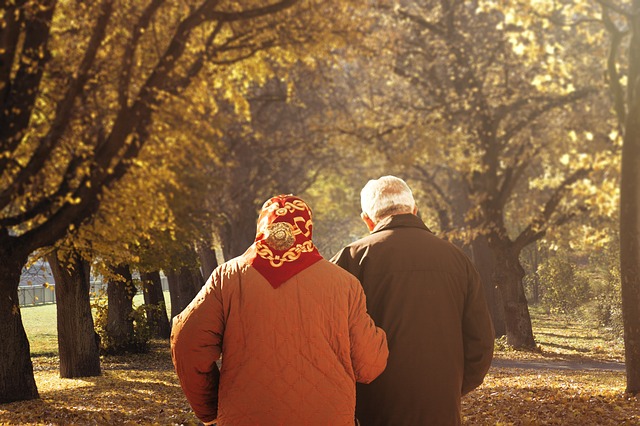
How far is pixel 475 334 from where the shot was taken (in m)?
4.95

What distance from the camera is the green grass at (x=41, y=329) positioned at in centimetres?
3394

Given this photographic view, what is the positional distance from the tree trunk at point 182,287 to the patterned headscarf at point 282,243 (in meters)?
27.3

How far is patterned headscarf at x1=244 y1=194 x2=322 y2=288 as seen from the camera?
4.04 metres

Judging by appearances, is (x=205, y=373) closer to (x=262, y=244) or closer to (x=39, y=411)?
(x=262, y=244)

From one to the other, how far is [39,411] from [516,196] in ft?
76.0

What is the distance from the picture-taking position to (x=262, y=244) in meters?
4.09

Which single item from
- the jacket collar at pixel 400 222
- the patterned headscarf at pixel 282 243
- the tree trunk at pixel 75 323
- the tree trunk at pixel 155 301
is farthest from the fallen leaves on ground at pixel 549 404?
the tree trunk at pixel 155 301

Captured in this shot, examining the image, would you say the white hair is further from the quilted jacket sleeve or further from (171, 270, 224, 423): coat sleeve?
(171, 270, 224, 423): coat sleeve

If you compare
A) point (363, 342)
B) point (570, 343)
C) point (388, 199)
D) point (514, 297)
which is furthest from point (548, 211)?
point (363, 342)

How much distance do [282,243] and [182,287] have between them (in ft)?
91.8

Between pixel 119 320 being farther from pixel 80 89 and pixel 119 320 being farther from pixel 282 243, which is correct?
pixel 282 243

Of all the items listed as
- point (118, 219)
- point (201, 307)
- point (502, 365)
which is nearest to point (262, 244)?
point (201, 307)

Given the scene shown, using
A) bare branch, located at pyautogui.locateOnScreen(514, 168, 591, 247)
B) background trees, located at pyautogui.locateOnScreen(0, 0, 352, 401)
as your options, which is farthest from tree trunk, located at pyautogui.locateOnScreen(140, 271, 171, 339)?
background trees, located at pyautogui.locateOnScreen(0, 0, 352, 401)

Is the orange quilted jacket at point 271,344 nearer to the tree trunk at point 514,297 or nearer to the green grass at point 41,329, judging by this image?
the tree trunk at point 514,297
